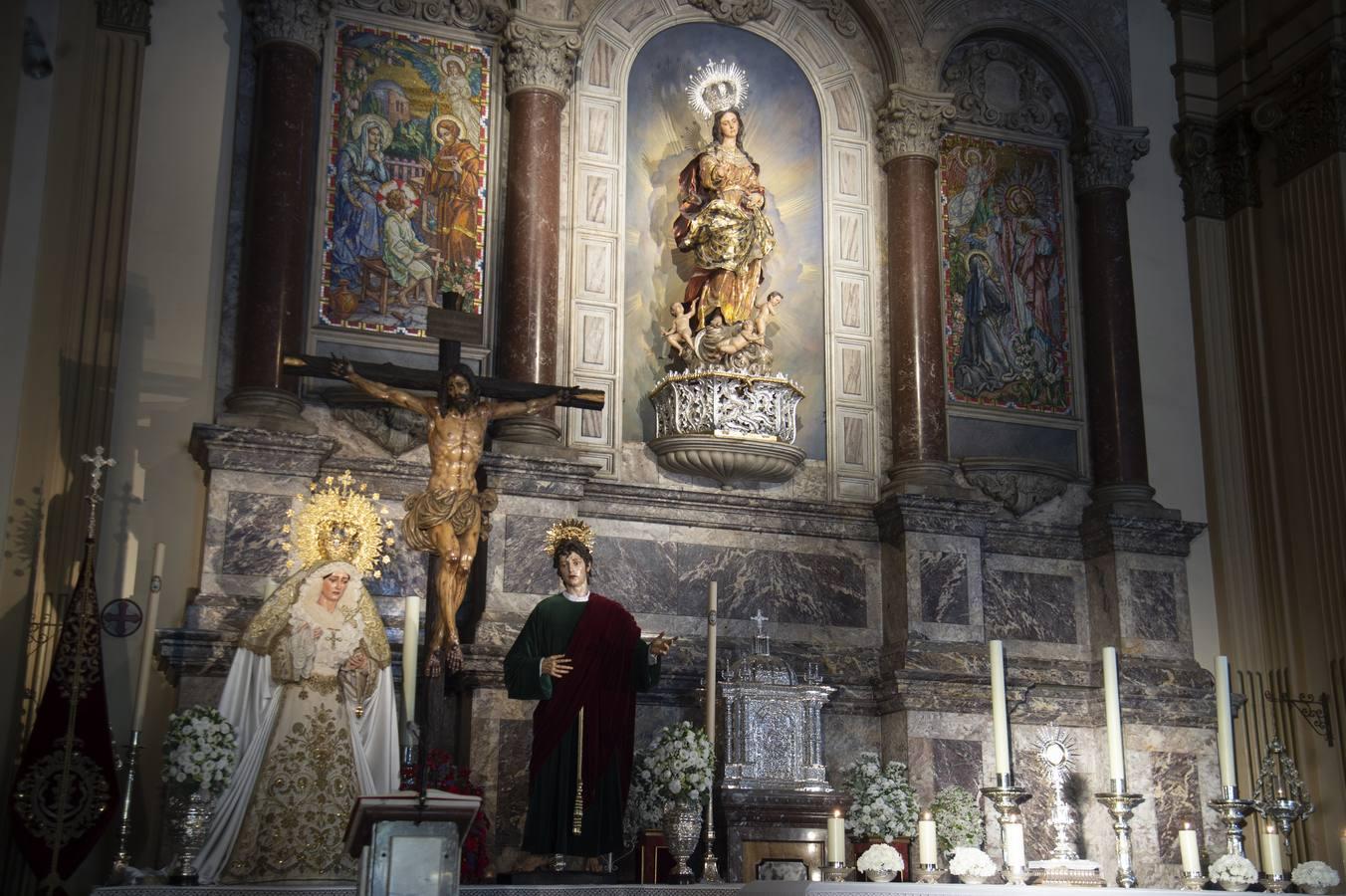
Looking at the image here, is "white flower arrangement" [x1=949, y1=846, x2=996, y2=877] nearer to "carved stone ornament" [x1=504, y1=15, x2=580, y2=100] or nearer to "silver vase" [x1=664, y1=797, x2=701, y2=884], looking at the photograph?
"silver vase" [x1=664, y1=797, x2=701, y2=884]

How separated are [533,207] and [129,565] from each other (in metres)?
3.70

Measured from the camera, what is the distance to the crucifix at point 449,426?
866 cm

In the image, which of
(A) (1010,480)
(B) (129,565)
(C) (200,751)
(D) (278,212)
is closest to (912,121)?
(A) (1010,480)

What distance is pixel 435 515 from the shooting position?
28.6 feet

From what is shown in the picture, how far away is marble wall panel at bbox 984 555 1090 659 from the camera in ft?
38.3

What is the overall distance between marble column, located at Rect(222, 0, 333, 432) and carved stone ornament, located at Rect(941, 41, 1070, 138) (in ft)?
16.9

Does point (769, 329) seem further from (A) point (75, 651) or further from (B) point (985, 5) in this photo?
(A) point (75, 651)

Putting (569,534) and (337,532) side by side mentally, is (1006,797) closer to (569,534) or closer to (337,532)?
(569,534)

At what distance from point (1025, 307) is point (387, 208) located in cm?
512

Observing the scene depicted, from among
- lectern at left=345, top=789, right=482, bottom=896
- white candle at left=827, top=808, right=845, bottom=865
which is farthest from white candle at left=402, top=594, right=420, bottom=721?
white candle at left=827, top=808, right=845, bottom=865

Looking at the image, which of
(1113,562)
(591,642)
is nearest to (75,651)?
(591,642)

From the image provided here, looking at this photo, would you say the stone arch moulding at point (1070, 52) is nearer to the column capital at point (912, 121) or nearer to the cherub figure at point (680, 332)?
the column capital at point (912, 121)

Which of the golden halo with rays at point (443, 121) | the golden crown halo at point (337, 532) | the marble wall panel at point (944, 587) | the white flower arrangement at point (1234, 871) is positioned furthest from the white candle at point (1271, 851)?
the golden halo with rays at point (443, 121)

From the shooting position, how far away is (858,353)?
479 inches
